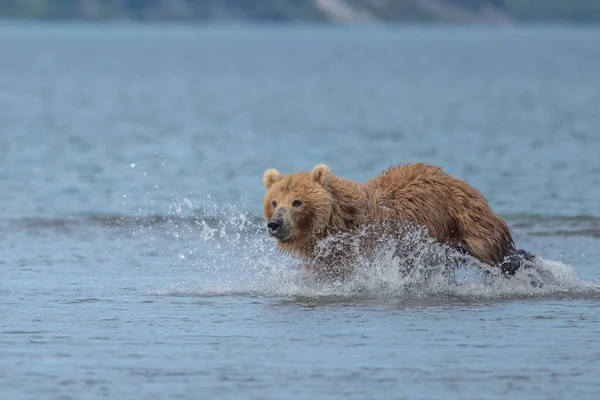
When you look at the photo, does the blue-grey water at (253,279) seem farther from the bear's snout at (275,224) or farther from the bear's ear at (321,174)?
the bear's ear at (321,174)

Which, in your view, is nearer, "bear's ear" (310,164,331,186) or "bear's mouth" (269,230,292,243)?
"bear's mouth" (269,230,292,243)

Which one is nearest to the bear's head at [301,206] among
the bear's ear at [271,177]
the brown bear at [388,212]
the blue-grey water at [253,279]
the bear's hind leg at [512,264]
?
the brown bear at [388,212]

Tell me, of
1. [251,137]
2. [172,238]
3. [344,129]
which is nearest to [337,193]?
[172,238]

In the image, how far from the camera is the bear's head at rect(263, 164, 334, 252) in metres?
11.7

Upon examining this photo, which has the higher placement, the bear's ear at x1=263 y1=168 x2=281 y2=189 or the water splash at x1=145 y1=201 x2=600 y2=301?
the bear's ear at x1=263 y1=168 x2=281 y2=189

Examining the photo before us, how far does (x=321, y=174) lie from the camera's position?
1184 cm

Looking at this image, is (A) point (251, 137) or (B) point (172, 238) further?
(A) point (251, 137)

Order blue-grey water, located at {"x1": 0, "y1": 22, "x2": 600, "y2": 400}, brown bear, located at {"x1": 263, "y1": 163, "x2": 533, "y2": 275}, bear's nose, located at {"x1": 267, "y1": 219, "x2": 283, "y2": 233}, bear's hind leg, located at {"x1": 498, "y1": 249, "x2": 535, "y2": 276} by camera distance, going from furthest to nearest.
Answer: bear's hind leg, located at {"x1": 498, "y1": 249, "x2": 535, "y2": 276}
brown bear, located at {"x1": 263, "y1": 163, "x2": 533, "y2": 275}
bear's nose, located at {"x1": 267, "y1": 219, "x2": 283, "y2": 233}
blue-grey water, located at {"x1": 0, "y1": 22, "x2": 600, "y2": 400}

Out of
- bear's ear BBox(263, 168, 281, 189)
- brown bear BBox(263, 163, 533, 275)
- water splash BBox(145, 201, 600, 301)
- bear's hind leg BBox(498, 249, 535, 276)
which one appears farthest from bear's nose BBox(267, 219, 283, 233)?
bear's hind leg BBox(498, 249, 535, 276)

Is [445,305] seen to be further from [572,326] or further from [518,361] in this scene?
[518,361]

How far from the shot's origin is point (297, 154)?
94.0 ft

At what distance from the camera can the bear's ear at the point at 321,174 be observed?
1182 centimetres

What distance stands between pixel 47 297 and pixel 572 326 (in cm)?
439

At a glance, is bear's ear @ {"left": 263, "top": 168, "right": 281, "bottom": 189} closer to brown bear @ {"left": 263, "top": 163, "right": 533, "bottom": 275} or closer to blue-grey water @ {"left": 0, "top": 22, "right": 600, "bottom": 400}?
brown bear @ {"left": 263, "top": 163, "right": 533, "bottom": 275}
